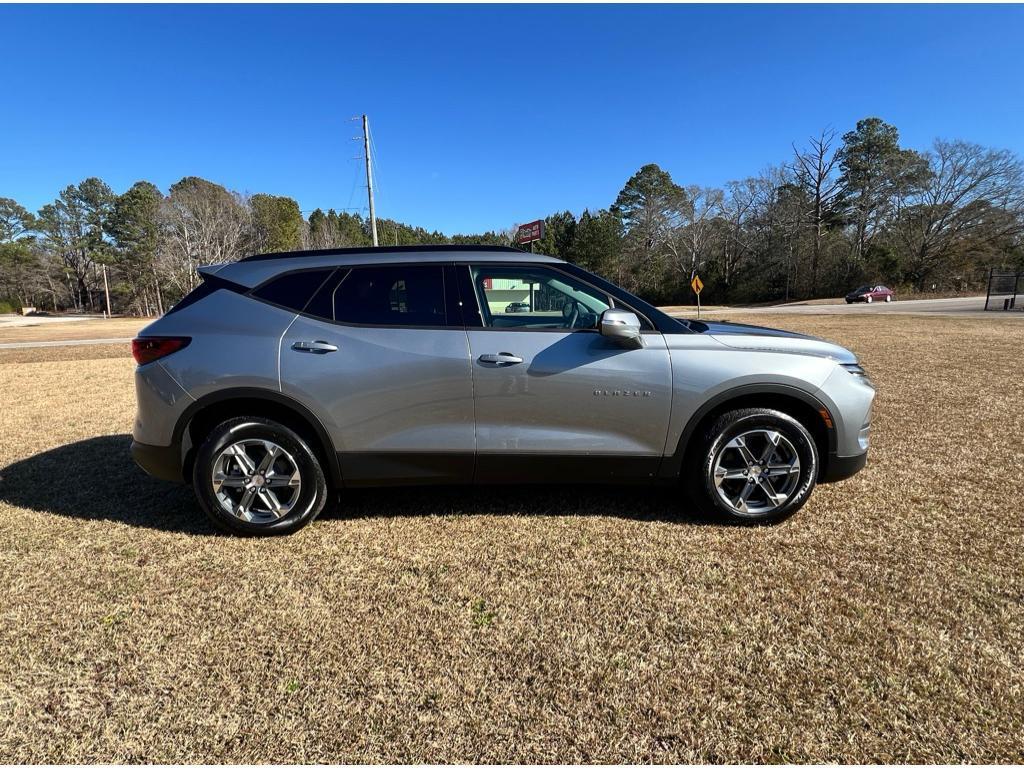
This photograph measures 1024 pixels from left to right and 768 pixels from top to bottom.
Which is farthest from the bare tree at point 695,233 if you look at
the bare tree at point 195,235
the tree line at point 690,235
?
the bare tree at point 195,235

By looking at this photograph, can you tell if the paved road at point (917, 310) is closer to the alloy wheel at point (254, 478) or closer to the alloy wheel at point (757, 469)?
the alloy wheel at point (757, 469)

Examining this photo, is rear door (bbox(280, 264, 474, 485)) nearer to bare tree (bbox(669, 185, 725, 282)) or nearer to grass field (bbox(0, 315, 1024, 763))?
grass field (bbox(0, 315, 1024, 763))

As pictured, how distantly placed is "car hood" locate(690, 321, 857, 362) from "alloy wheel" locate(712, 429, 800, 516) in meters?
0.53

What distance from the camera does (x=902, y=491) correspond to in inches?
146

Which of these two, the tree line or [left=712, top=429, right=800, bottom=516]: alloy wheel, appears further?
the tree line

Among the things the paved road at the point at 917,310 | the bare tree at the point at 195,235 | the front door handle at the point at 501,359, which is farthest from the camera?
the bare tree at the point at 195,235

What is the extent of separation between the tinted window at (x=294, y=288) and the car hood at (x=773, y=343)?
2.44 metres

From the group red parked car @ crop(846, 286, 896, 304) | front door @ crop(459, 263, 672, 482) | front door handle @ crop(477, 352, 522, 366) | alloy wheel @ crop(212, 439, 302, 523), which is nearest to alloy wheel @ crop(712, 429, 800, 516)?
front door @ crop(459, 263, 672, 482)

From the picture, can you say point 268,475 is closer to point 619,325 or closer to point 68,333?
point 619,325

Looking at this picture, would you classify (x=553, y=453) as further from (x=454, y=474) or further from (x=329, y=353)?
(x=329, y=353)

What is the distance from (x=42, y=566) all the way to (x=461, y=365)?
262 cm

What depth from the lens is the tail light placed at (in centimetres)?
308

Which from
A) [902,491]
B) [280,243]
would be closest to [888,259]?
[902,491]

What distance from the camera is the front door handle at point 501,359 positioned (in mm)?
3002
